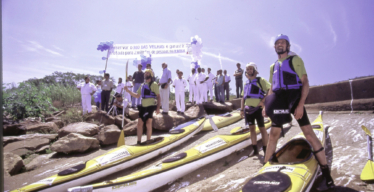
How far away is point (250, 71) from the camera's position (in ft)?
12.9

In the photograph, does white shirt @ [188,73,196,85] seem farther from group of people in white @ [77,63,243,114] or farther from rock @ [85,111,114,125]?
rock @ [85,111,114,125]

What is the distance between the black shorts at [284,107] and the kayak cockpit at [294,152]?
0.49 m

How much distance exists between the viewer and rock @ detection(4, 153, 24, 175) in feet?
15.1

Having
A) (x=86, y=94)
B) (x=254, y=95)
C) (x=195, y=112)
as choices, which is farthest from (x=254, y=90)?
(x=86, y=94)

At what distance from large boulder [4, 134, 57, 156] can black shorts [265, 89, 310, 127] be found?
6.80 m

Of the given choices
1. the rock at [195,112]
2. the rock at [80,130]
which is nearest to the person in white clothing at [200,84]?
the rock at [195,112]

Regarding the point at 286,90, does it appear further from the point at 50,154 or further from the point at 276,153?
the point at 50,154

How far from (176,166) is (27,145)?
5381 mm

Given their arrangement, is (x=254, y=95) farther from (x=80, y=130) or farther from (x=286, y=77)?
(x=80, y=130)

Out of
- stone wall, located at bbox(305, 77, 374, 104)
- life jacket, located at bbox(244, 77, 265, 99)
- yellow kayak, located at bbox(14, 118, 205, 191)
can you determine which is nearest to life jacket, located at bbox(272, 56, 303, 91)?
life jacket, located at bbox(244, 77, 265, 99)

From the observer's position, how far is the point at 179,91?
28.9 feet

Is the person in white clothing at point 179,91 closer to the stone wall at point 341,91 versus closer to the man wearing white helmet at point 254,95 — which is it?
the stone wall at point 341,91

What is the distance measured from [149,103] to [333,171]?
3.85 metres

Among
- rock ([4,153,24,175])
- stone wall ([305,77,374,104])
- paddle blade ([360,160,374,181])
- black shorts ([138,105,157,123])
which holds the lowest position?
rock ([4,153,24,175])
